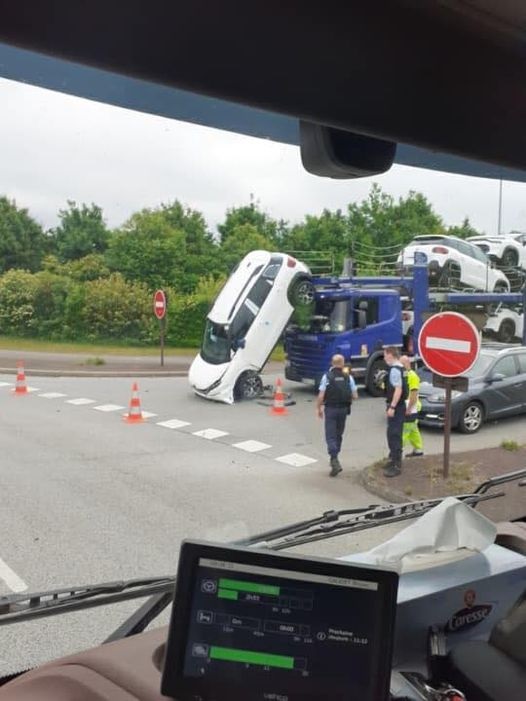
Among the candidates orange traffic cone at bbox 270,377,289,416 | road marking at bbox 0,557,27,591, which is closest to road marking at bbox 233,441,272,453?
orange traffic cone at bbox 270,377,289,416

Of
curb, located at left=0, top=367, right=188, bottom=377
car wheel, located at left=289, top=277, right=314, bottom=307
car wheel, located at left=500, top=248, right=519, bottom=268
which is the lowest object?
curb, located at left=0, top=367, right=188, bottom=377

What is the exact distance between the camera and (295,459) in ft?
7.23

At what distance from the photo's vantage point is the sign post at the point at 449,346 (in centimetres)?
191

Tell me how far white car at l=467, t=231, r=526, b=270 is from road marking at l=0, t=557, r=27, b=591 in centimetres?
133

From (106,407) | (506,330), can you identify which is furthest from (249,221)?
(506,330)

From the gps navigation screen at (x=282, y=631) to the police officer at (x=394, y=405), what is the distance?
95 cm

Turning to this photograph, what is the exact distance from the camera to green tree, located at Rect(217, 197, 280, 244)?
4.64 ft

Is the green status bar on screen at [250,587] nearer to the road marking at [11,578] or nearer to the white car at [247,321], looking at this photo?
the road marking at [11,578]

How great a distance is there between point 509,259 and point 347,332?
20.1 inches

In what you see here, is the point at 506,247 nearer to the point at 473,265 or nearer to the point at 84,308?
the point at 473,265

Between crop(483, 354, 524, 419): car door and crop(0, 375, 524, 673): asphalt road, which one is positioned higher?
crop(483, 354, 524, 419): car door

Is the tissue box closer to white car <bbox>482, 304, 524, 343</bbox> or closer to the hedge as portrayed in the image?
white car <bbox>482, 304, 524, 343</bbox>

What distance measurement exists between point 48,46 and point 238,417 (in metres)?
1.42

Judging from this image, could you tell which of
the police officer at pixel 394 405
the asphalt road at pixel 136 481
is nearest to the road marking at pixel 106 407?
the asphalt road at pixel 136 481
